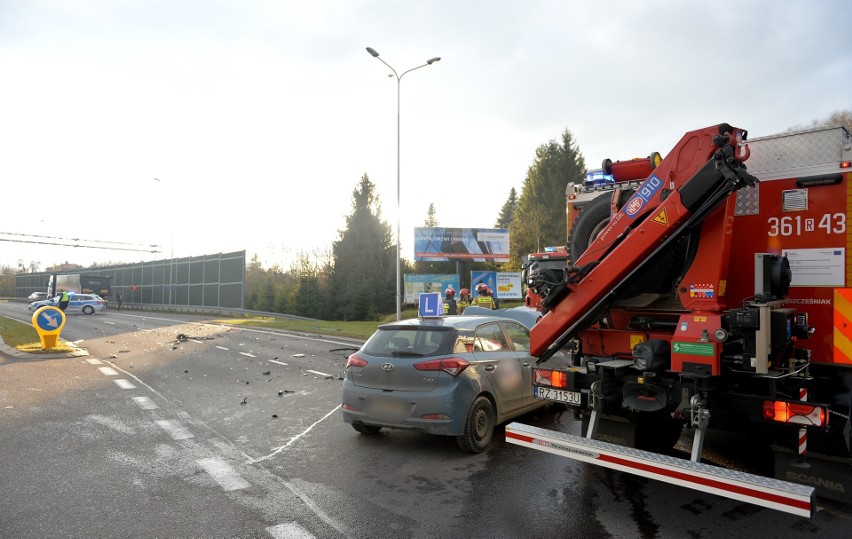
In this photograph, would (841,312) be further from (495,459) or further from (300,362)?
(300,362)

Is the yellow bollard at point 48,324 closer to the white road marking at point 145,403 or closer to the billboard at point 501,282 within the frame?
the white road marking at point 145,403

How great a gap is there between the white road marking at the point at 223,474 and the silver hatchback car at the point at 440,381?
1487 millimetres

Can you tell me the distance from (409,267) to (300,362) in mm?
35964

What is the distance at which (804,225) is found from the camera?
468 centimetres

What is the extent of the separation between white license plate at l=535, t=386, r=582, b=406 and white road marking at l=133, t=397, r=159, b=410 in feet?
20.3

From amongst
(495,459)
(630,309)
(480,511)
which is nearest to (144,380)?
(495,459)

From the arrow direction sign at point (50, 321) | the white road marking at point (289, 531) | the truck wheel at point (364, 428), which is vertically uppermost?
the arrow direction sign at point (50, 321)

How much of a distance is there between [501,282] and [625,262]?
1322 inches

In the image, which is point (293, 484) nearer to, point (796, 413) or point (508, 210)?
point (796, 413)

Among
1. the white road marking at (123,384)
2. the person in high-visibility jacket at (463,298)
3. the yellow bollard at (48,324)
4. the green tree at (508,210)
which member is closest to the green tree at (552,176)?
the green tree at (508,210)

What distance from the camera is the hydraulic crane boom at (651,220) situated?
434cm

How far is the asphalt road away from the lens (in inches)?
169

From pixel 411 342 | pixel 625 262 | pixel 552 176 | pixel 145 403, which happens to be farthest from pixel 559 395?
pixel 552 176

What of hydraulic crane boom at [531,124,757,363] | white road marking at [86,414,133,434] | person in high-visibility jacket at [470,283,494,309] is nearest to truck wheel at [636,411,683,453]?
hydraulic crane boom at [531,124,757,363]
